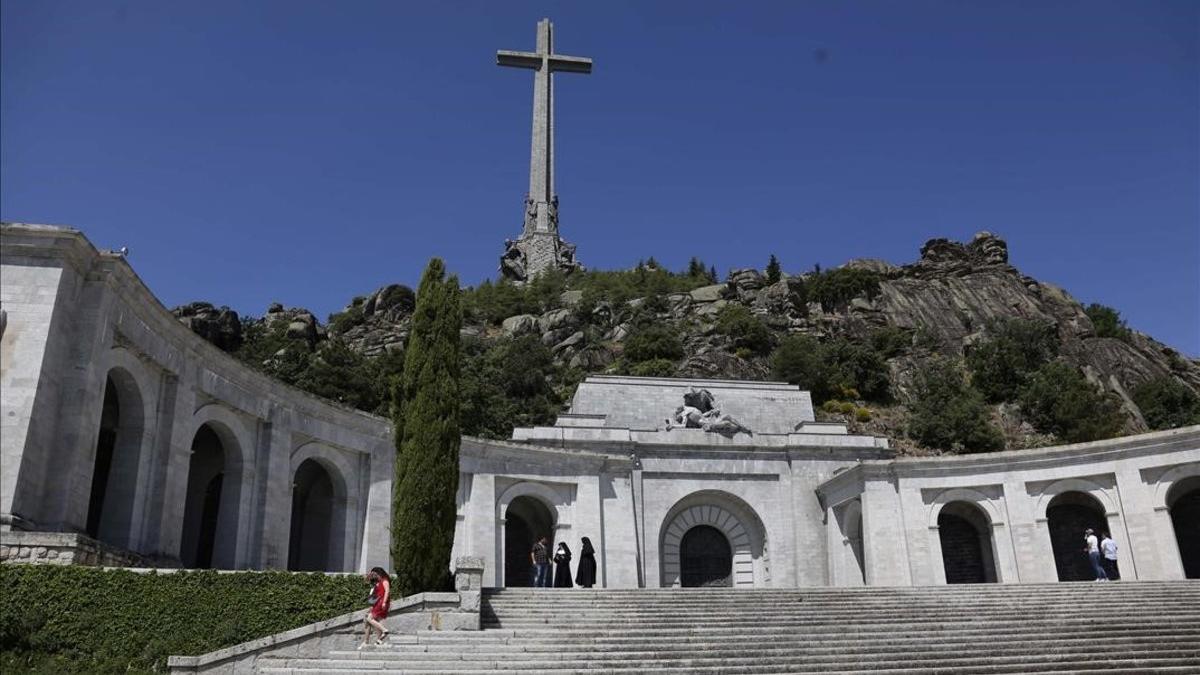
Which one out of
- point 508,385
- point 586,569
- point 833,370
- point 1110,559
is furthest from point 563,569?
point 833,370

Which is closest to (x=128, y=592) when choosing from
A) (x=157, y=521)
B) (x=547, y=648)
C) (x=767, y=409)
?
(x=157, y=521)

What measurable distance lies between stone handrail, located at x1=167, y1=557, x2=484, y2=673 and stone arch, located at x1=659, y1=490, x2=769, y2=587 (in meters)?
16.2

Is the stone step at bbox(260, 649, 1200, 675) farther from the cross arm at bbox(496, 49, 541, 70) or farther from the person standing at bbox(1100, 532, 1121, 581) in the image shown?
the cross arm at bbox(496, 49, 541, 70)

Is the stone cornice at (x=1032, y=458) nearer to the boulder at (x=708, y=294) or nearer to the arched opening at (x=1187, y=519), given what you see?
the arched opening at (x=1187, y=519)

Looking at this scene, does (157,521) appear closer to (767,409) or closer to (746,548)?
(746,548)

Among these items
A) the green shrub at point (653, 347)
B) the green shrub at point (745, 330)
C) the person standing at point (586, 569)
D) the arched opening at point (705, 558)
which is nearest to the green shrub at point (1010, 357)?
the green shrub at point (745, 330)

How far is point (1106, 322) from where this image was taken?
85125 millimetres

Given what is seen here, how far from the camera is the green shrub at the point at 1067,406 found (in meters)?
57.9

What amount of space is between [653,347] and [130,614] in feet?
191

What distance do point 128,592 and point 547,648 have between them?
283 inches

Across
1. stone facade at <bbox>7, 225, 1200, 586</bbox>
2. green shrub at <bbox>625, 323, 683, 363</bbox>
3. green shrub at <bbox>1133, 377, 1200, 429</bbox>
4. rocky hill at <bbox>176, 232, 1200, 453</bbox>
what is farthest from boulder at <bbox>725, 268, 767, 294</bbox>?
stone facade at <bbox>7, 225, 1200, 586</bbox>

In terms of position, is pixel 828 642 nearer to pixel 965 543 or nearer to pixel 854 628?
pixel 854 628

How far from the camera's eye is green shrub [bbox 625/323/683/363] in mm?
72438

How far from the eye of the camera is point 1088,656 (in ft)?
52.8
